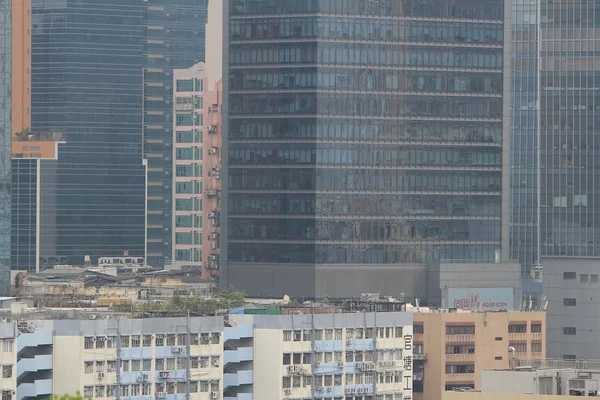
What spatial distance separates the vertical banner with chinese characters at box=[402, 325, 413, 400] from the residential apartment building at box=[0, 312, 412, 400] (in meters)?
0.08

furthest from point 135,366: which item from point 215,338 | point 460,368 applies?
point 460,368

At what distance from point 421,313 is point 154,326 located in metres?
49.6

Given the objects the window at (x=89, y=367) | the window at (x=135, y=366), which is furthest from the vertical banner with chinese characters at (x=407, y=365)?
the window at (x=89, y=367)

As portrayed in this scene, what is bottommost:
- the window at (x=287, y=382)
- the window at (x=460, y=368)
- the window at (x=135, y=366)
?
the window at (x=460, y=368)

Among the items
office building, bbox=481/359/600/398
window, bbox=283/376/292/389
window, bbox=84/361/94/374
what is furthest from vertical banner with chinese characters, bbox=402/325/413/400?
office building, bbox=481/359/600/398

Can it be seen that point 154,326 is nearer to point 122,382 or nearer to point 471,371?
point 122,382

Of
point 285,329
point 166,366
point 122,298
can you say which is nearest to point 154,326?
point 166,366

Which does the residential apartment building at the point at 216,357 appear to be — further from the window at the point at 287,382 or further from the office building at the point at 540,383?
the office building at the point at 540,383

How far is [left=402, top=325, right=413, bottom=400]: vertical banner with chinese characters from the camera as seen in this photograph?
17325 centimetres

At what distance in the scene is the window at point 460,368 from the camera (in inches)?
7781

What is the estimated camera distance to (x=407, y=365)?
17388 cm

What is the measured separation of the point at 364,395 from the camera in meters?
168

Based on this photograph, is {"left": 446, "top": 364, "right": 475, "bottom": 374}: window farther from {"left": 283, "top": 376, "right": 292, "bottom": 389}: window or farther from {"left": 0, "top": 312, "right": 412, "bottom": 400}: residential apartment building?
{"left": 283, "top": 376, "right": 292, "bottom": 389}: window

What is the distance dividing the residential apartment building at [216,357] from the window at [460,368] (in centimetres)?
2364
